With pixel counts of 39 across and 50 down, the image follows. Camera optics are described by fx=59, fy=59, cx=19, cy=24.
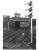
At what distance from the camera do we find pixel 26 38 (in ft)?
6.95

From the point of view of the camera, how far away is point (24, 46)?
2.12 meters

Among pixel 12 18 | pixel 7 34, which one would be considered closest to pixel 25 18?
pixel 12 18

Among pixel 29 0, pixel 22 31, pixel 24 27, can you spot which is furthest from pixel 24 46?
pixel 29 0

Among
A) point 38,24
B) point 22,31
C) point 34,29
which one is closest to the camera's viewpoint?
point 38,24

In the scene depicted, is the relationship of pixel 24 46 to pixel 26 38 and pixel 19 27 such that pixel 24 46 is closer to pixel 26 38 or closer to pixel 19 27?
pixel 26 38

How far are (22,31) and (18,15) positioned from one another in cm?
58

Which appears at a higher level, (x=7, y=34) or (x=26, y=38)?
(x=7, y=34)

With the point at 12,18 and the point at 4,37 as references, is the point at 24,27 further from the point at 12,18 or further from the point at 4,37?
the point at 4,37

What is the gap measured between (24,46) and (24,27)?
0.69m

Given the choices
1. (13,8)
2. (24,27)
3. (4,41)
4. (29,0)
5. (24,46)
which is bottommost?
(24,46)

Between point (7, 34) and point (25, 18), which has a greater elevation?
point (25, 18)

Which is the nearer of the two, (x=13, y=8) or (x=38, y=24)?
(x=38, y=24)

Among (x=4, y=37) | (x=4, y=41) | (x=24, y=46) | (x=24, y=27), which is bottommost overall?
(x=24, y=46)

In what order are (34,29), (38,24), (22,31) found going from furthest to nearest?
(22,31)
(34,29)
(38,24)
